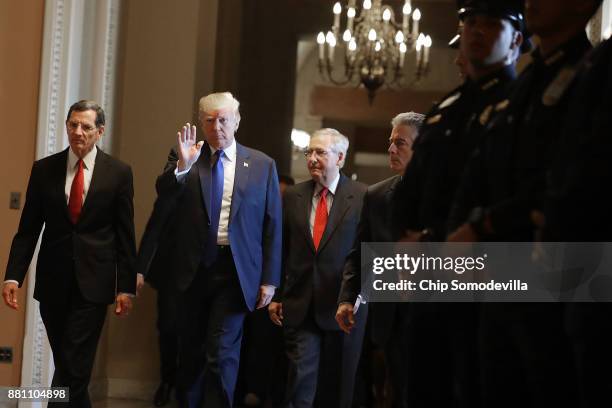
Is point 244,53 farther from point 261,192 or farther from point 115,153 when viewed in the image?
point 261,192

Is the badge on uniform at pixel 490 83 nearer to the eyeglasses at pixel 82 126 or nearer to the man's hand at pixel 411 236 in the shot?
the man's hand at pixel 411 236

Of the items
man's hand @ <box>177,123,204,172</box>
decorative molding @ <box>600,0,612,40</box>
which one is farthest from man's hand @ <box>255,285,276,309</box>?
decorative molding @ <box>600,0,612,40</box>

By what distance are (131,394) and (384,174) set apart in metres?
9.17

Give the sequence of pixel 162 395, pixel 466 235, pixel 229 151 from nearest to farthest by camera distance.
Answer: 1. pixel 466 235
2. pixel 229 151
3. pixel 162 395

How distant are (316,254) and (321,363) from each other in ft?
1.77

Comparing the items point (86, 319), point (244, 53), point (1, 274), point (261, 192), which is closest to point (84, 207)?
point (86, 319)

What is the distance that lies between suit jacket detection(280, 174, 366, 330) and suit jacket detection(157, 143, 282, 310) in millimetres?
111

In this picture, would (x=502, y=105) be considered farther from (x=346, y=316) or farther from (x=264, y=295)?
(x=264, y=295)

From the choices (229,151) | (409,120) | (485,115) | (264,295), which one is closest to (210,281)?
(264,295)

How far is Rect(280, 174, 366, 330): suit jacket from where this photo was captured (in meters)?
4.77

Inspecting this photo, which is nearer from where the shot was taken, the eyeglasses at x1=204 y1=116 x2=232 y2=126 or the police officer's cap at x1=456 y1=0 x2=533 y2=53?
the police officer's cap at x1=456 y1=0 x2=533 y2=53

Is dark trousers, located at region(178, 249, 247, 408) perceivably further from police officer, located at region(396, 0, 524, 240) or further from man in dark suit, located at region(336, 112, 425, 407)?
police officer, located at region(396, 0, 524, 240)

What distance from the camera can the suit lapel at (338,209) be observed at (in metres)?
4.88

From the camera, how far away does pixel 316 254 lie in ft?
16.0
